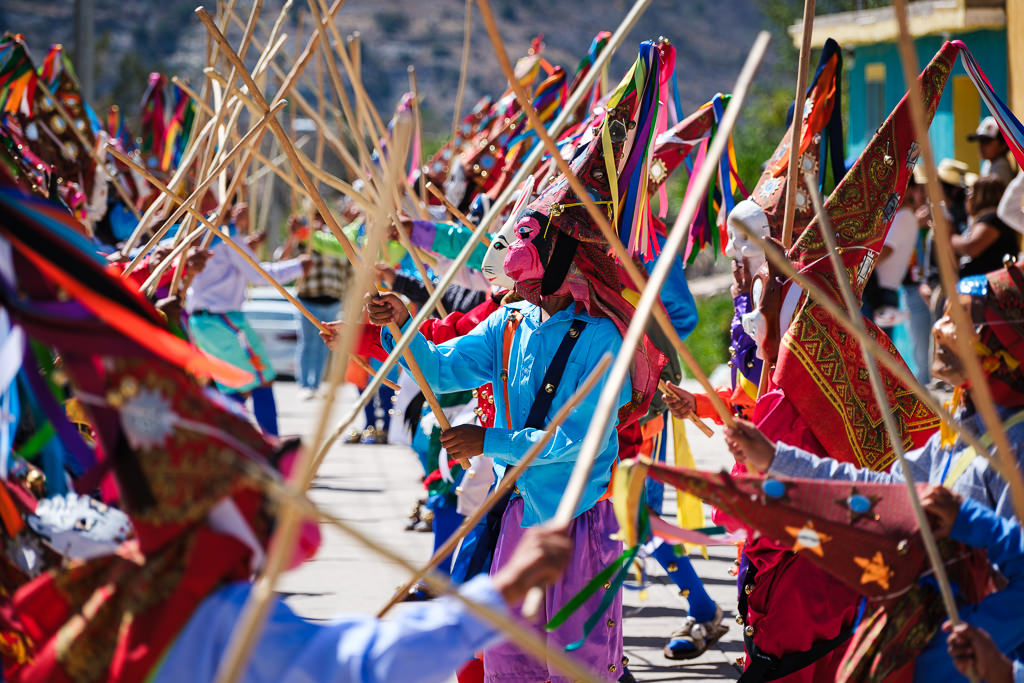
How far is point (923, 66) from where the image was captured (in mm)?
13695

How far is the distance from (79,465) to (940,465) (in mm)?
1917

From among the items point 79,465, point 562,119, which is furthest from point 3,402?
point 562,119

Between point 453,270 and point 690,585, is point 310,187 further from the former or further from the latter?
point 690,585

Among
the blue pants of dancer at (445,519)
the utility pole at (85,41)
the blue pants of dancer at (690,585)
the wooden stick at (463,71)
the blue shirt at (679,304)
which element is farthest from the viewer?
the utility pole at (85,41)

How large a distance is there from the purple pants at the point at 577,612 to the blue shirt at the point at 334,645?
4.67 ft

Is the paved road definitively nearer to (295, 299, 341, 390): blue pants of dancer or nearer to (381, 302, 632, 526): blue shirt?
(381, 302, 632, 526): blue shirt

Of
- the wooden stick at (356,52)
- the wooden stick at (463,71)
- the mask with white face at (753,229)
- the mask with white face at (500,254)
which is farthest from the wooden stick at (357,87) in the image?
the mask with white face at (753,229)

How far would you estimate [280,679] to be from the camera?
195cm

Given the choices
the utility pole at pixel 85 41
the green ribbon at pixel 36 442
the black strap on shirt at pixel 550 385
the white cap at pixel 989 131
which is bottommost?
the green ribbon at pixel 36 442

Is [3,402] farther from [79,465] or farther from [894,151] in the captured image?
[894,151]

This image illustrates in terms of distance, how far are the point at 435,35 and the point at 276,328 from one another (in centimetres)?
5166

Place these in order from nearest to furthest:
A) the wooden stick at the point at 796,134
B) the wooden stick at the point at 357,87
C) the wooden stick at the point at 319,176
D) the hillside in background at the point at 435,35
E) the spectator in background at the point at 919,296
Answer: the wooden stick at the point at 796,134
the wooden stick at the point at 319,176
the wooden stick at the point at 357,87
the spectator in background at the point at 919,296
the hillside in background at the point at 435,35

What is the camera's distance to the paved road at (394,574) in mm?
4777

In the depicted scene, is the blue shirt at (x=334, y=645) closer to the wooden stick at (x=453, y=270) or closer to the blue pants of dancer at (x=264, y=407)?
the wooden stick at (x=453, y=270)
